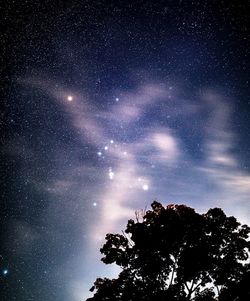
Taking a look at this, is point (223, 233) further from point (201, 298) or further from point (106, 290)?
point (106, 290)

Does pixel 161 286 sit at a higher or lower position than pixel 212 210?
lower

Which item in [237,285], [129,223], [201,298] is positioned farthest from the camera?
[129,223]

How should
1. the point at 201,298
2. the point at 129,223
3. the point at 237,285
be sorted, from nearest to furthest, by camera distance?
the point at 237,285 → the point at 201,298 → the point at 129,223

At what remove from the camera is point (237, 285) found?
13.8 meters

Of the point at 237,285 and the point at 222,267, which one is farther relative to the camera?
the point at 222,267

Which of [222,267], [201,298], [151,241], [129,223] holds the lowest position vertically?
[201,298]

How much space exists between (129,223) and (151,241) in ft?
5.54

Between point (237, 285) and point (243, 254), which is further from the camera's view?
point (243, 254)

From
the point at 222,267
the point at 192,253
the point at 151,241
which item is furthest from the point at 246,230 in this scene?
the point at 151,241

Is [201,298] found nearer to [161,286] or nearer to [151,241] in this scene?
[161,286]

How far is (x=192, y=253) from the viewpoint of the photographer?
49.1ft

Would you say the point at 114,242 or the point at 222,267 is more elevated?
the point at 114,242

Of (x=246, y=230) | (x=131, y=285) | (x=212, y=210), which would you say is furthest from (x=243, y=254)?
(x=131, y=285)

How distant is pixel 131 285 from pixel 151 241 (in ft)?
8.75
